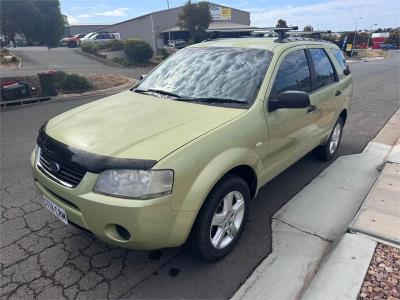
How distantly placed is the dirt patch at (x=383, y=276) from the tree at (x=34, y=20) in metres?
8.85

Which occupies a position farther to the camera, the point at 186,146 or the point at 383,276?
the point at 383,276

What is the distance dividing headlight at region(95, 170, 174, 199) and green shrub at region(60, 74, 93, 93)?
1036cm

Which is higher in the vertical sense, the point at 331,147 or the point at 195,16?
the point at 195,16

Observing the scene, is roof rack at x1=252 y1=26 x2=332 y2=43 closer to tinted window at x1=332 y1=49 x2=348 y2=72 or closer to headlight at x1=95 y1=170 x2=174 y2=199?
tinted window at x1=332 y1=49 x2=348 y2=72

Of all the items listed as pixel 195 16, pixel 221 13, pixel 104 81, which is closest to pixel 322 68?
pixel 104 81

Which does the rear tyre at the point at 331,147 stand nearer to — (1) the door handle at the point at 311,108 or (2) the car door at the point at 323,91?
(2) the car door at the point at 323,91

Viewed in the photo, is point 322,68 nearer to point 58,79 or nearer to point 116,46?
point 58,79

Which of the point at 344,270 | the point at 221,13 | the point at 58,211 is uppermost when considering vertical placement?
the point at 221,13

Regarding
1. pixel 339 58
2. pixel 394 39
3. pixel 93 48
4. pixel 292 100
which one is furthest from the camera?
pixel 394 39

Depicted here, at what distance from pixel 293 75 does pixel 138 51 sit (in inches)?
865

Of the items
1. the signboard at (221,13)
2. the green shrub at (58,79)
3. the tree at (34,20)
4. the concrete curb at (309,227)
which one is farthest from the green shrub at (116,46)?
the signboard at (221,13)

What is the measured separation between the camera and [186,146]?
2398 millimetres

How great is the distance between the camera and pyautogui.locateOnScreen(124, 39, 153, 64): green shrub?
24047 mm

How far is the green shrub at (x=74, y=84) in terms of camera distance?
463 inches
